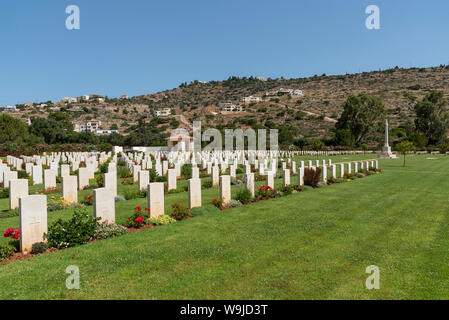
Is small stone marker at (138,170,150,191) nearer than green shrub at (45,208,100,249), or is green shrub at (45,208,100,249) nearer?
green shrub at (45,208,100,249)

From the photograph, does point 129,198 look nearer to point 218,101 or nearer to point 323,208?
point 323,208

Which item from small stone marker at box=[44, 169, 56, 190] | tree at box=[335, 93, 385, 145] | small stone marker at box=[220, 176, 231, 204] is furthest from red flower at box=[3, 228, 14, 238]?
tree at box=[335, 93, 385, 145]

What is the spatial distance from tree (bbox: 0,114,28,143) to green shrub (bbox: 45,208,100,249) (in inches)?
2015

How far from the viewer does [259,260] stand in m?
5.89

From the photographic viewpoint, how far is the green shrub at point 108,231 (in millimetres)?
7480

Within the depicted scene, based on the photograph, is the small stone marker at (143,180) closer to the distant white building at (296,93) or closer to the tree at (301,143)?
the tree at (301,143)

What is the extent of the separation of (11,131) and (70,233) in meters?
55.2

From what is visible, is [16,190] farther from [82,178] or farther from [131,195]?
[82,178]

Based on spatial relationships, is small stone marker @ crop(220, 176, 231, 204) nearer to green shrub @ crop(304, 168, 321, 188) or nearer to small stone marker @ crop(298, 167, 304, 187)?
small stone marker @ crop(298, 167, 304, 187)

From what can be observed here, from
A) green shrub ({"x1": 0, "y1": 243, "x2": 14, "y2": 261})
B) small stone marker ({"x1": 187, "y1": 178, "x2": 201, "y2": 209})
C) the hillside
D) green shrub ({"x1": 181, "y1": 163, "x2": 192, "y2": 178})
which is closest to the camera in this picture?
green shrub ({"x1": 0, "y1": 243, "x2": 14, "y2": 261})

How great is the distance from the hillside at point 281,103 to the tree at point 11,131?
1392 inches

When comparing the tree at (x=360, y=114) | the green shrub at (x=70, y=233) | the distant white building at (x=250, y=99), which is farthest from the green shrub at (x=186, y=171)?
the distant white building at (x=250, y=99)

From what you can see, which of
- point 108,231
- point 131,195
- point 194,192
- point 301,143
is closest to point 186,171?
point 131,195

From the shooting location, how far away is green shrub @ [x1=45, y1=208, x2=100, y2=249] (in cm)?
690
